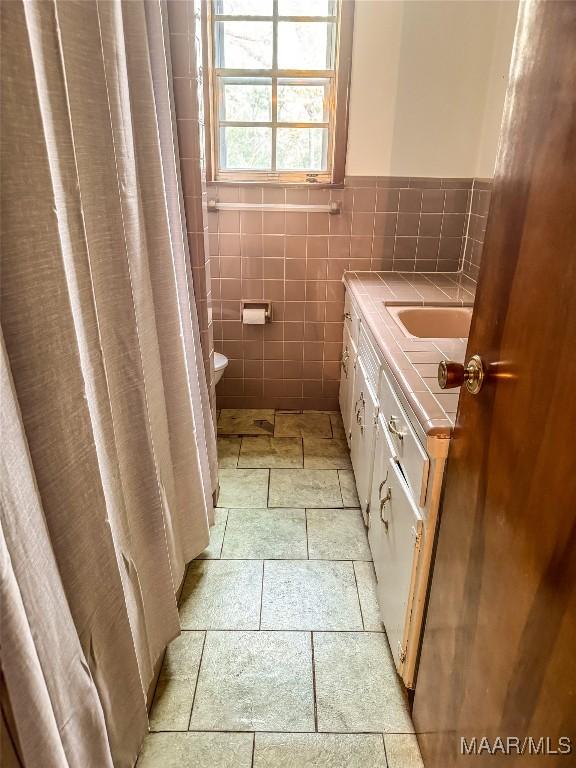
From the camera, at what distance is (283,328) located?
304 centimetres

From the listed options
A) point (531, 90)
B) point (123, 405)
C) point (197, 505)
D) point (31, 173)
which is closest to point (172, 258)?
point (123, 405)

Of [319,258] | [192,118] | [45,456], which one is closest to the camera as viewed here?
[45,456]

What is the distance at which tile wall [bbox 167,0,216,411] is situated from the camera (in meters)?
1.61

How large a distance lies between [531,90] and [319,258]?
210 cm

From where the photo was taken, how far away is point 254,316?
291cm

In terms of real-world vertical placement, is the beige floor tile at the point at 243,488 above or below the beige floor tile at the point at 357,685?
below

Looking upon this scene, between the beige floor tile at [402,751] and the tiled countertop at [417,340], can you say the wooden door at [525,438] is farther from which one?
the beige floor tile at [402,751]

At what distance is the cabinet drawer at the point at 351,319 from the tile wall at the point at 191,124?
2.62 feet

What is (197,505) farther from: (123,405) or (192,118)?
(192,118)

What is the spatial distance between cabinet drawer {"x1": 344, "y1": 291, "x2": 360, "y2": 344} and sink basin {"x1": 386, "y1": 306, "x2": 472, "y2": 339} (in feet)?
0.69

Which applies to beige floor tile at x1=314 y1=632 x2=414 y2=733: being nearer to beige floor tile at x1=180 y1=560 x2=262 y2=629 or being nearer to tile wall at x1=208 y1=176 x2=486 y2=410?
beige floor tile at x1=180 y1=560 x2=262 y2=629

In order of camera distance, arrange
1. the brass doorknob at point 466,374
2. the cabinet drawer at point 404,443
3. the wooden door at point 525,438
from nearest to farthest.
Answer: the wooden door at point 525,438
the brass doorknob at point 466,374
the cabinet drawer at point 404,443

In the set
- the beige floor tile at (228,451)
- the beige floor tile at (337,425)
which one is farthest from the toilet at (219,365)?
the beige floor tile at (337,425)

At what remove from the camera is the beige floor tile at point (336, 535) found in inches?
82.6
